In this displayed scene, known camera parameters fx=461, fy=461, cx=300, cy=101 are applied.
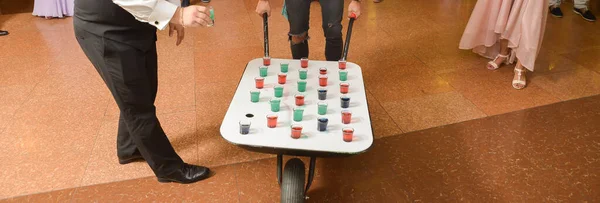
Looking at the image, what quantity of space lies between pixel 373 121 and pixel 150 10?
4.59 ft

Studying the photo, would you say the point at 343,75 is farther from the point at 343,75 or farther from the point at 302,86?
the point at 302,86

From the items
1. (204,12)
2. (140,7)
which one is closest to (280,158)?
(204,12)

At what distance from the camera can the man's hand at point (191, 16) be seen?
4.87 ft

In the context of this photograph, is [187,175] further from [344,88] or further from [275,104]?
[344,88]

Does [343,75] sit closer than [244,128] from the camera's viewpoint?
No

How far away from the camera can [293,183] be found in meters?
1.63

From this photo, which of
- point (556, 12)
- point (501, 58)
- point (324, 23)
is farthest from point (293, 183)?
point (556, 12)

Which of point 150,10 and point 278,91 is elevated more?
point 150,10

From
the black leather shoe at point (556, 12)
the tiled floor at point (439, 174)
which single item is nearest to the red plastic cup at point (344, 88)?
the tiled floor at point (439, 174)

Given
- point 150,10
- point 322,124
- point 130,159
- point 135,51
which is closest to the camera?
point 150,10

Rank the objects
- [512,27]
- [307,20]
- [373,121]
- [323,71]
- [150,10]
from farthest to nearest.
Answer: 1. [512,27]
2. [373,121]
3. [307,20]
4. [323,71]
5. [150,10]

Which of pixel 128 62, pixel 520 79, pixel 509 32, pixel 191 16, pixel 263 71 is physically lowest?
pixel 520 79

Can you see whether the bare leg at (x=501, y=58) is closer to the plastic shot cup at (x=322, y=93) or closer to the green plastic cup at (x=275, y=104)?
the plastic shot cup at (x=322, y=93)

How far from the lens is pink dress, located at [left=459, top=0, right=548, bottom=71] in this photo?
8.79 feet
